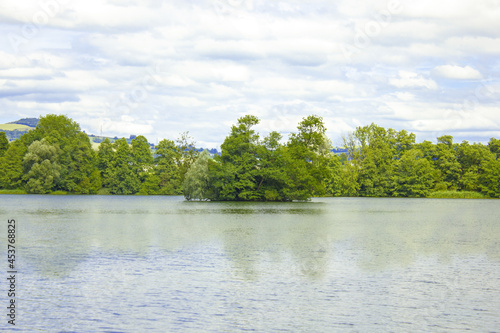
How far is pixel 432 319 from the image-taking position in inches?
697

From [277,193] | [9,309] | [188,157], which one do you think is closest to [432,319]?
[9,309]

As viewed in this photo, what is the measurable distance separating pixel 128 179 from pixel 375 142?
7103cm

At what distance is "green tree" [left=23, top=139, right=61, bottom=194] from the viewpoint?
128 meters

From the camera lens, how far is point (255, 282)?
23.5m

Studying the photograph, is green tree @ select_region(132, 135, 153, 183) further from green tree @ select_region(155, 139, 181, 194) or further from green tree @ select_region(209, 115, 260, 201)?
green tree @ select_region(209, 115, 260, 201)

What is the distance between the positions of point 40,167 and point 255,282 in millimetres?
115008

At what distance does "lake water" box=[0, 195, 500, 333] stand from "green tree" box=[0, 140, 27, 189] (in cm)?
9994

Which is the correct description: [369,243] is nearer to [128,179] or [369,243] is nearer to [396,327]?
[396,327]

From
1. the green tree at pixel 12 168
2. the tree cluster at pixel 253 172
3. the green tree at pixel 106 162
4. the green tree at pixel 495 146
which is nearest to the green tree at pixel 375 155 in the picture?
the green tree at pixel 495 146

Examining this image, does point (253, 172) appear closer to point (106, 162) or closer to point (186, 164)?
point (186, 164)

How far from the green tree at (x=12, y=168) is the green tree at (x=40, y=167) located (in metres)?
5.38

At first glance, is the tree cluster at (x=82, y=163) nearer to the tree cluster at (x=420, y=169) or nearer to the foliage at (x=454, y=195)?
the tree cluster at (x=420, y=169)

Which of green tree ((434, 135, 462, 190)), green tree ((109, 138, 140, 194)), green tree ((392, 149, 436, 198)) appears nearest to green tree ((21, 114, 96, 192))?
green tree ((109, 138, 140, 194))

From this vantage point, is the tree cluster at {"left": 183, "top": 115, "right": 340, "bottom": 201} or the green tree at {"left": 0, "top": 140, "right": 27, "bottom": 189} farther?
the green tree at {"left": 0, "top": 140, "right": 27, "bottom": 189}
